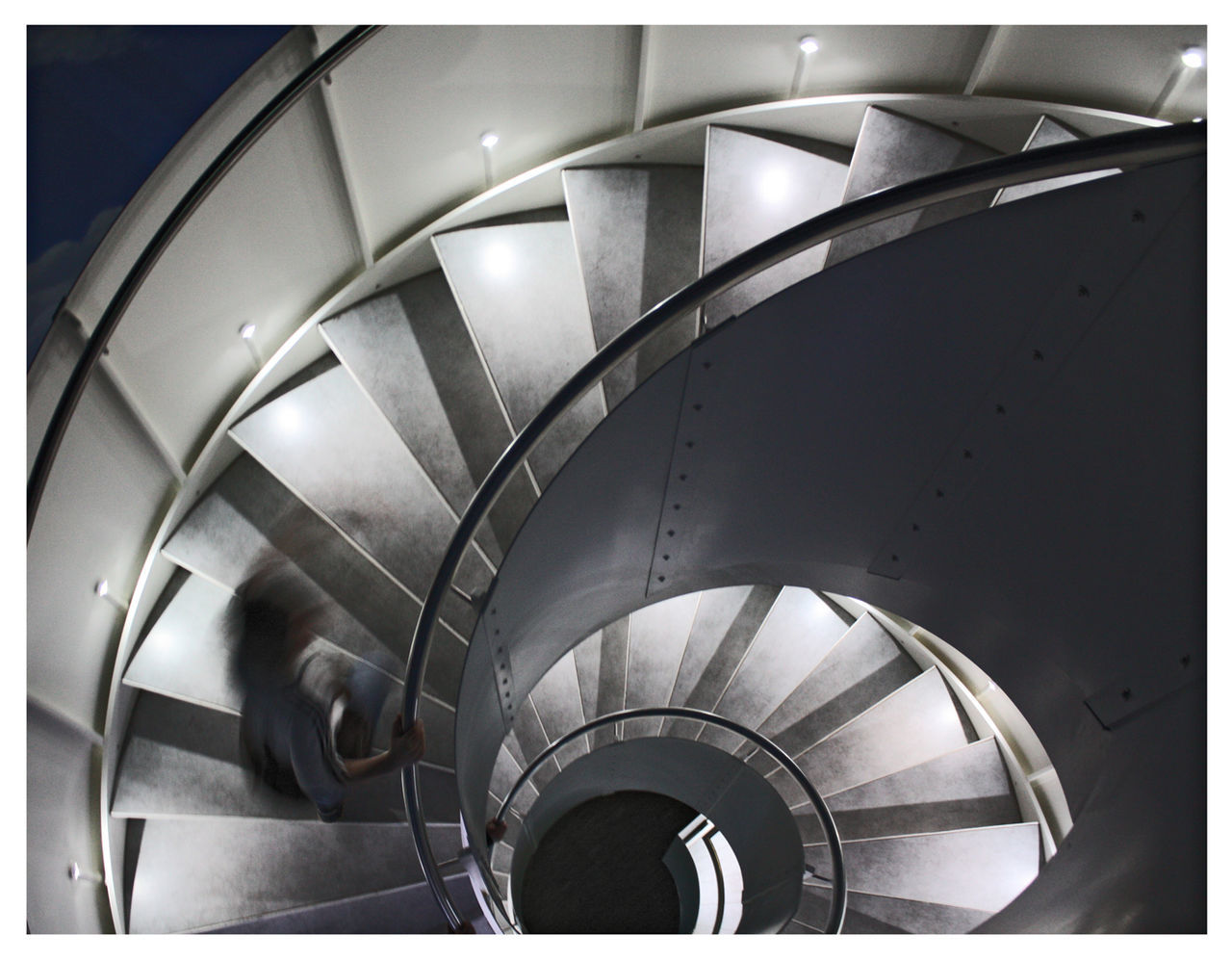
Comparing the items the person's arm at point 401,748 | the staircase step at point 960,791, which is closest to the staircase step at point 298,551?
the person's arm at point 401,748

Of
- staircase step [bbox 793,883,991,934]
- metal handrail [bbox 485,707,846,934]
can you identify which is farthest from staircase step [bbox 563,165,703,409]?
staircase step [bbox 793,883,991,934]

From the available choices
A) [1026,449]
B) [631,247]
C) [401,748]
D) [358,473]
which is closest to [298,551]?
[358,473]

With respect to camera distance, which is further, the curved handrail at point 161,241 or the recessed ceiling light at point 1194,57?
the recessed ceiling light at point 1194,57

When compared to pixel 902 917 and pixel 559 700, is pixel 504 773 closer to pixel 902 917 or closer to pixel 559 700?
pixel 559 700

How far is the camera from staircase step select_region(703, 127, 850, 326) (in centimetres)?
382

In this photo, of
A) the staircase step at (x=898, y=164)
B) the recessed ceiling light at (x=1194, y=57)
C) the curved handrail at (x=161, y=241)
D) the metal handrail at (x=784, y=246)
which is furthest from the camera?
the staircase step at (x=898, y=164)

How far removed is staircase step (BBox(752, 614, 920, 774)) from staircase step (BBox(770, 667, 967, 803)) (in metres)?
0.10

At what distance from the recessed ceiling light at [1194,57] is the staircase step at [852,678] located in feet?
11.3

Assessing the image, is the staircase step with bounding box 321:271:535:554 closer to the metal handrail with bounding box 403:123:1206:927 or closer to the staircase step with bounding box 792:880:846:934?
the metal handrail with bounding box 403:123:1206:927

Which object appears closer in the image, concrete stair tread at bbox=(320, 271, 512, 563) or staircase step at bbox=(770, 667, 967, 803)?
concrete stair tread at bbox=(320, 271, 512, 563)

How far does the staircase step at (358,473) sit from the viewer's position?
4.02 metres

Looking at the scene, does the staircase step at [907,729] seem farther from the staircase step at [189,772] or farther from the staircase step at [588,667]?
the staircase step at [189,772]

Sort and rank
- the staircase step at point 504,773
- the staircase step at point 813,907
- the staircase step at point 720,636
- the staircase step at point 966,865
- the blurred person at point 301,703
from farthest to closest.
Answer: the staircase step at point 813,907 < the staircase step at point 504,773 < the staircase step at point 720,636 < the staircase step at point 966,865 < the blurred person at point 301,703
